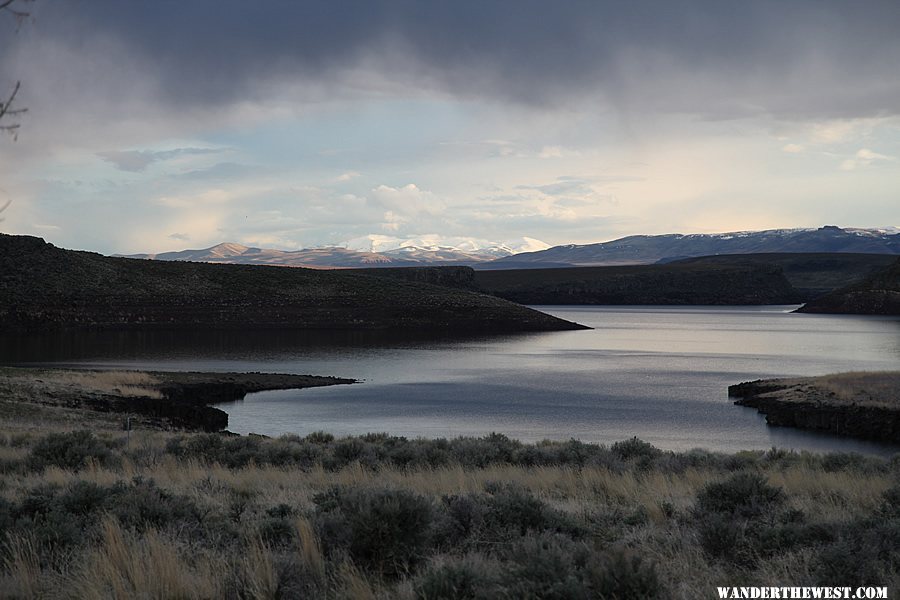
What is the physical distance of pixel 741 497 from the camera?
1012 cm

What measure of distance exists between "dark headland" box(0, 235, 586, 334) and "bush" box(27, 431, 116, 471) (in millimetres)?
76320

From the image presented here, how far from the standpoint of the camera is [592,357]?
228 feet

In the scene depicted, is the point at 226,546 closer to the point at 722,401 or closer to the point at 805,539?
the point at 805,539

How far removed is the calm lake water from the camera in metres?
33.6

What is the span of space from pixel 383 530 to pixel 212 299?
100 meters

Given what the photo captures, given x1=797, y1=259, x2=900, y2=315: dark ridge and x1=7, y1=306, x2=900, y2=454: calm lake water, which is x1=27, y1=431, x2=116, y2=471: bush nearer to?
x1=7, y1=306, x2=900, y2=454: calm lake water

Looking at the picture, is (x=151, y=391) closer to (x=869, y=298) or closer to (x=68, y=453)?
(x=68, y=453)

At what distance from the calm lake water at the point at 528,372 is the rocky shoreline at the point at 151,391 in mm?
1729

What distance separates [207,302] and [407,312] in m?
26.5

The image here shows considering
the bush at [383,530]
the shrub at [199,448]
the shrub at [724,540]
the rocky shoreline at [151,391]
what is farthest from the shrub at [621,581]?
the rocky shoreline at [151,391]

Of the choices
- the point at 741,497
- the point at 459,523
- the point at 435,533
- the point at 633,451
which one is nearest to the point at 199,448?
the point at 633,451

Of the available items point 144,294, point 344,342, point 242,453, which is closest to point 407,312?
point 344,342

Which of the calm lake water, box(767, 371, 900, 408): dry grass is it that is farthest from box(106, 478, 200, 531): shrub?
box(767, 371, 900, 408): dry grass

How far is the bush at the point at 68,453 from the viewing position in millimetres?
14969
